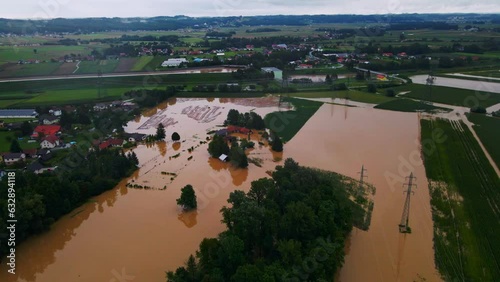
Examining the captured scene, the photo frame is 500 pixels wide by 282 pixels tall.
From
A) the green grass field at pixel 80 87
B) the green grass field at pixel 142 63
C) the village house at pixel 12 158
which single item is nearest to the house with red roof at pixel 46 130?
the village house at pixel 12 158

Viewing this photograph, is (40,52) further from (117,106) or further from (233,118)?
(233,118)

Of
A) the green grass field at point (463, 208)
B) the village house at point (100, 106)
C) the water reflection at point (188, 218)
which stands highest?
the village house at point (100, 106)

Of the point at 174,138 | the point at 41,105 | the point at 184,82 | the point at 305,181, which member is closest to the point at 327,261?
the point at 305,181

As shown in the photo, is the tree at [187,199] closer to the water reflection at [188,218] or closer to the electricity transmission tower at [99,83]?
the water reflection at [188,218]

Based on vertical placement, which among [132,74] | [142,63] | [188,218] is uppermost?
[142,63]

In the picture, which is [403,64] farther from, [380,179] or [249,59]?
[380,179]

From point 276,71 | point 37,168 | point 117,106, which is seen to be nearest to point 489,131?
point 276,71
